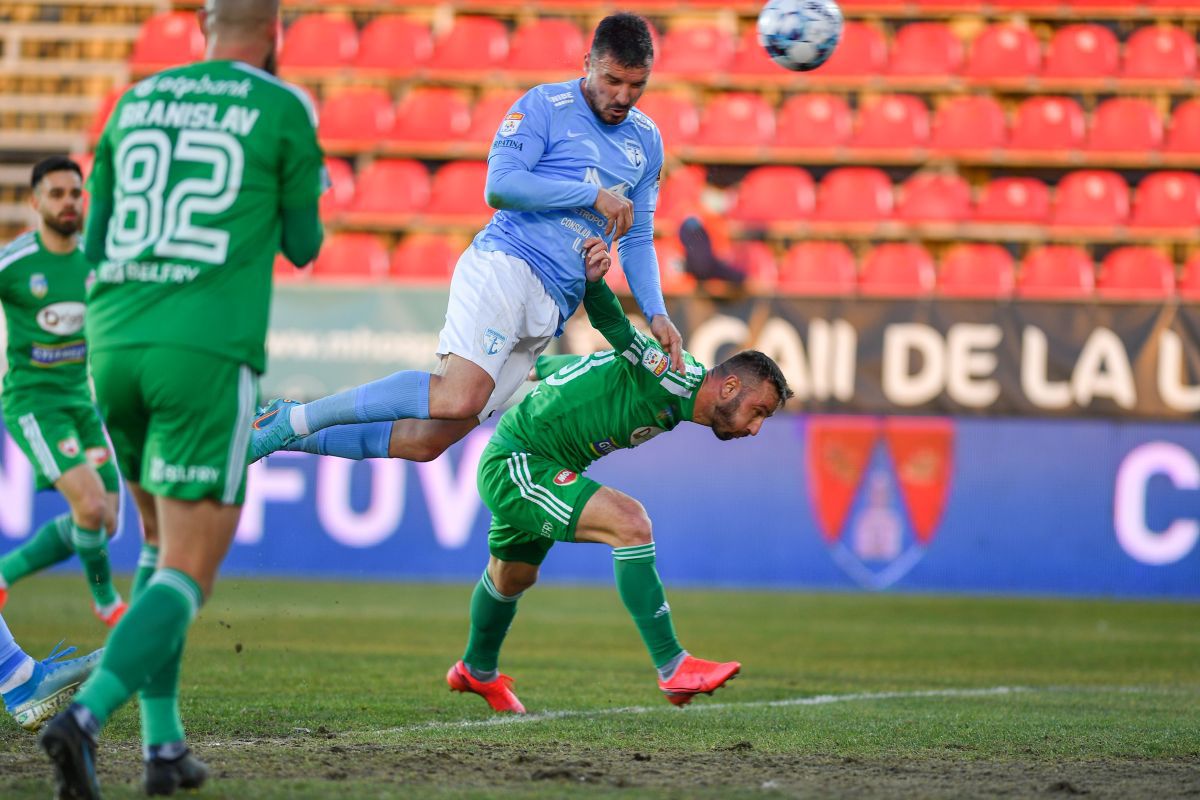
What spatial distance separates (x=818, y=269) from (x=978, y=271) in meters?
1.78

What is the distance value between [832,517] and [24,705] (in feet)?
30.7

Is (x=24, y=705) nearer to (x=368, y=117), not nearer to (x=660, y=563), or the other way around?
(x=660, y=563)

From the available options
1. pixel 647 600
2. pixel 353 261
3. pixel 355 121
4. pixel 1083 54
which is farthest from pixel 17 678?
pixel 1083 54

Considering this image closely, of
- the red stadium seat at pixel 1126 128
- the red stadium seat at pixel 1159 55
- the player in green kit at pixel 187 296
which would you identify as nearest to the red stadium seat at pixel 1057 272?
the red stadium seat at pixel 1126 128

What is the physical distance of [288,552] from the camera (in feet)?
46.5

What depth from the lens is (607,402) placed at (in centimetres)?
643

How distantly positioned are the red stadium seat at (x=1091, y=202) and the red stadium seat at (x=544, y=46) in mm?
5968

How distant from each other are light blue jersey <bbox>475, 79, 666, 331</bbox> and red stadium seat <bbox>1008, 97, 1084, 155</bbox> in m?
12.3

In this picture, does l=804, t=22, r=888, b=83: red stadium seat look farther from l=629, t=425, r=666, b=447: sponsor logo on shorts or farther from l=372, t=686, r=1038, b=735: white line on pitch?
l=629, t=425, r=666, b=447: sponsor logo on shorts

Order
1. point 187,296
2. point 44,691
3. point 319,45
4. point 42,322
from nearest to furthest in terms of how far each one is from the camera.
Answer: point 187,296 → point 44,691 → point 42,322 → point 319,45

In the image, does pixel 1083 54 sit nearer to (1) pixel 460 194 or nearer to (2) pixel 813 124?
(2) pixel 813 124

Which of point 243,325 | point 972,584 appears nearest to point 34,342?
point 243,325

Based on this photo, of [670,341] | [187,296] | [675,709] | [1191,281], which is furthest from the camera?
[1191,281]

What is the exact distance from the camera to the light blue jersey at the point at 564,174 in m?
6.34
